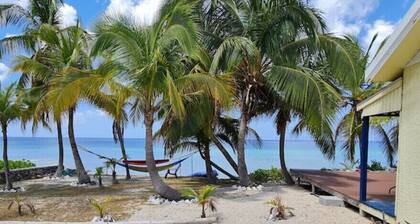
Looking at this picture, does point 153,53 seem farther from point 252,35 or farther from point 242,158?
point 242,158

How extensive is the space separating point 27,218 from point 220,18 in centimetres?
629

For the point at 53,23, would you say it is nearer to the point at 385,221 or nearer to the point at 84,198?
the point at 84,198

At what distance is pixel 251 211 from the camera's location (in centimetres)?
721

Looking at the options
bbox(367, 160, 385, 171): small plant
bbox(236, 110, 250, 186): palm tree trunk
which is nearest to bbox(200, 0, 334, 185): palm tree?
bbox(236, 110, 250, 186): palm tree trunk

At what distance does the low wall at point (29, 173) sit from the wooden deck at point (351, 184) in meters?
7.70

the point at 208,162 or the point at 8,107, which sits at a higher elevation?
the point at 8,107

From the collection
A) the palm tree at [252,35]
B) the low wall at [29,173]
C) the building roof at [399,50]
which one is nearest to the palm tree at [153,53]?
the palm tree at [252,35]

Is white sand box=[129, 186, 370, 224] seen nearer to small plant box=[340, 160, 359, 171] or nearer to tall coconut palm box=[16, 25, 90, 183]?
tall coconut palm box=[16, 25, 90, 183]

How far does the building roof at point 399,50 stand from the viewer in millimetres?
4328

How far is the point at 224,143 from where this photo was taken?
40.2 ft

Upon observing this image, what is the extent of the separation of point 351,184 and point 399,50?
482cm

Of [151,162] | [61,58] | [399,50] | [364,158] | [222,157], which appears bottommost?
[222,157]

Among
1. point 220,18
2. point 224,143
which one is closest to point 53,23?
point 220,18

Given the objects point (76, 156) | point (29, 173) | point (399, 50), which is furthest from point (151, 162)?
point (29, 173)
